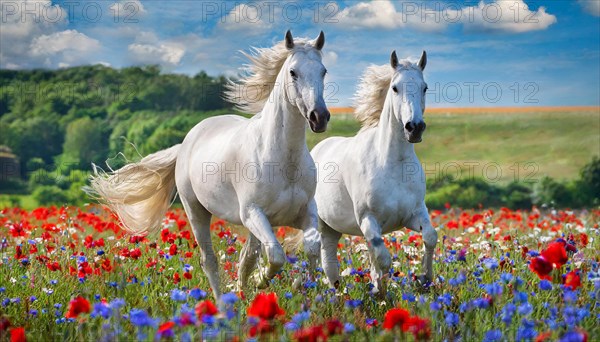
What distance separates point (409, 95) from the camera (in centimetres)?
614

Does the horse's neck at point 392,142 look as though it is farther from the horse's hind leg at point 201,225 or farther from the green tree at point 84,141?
the green tree at point 84,141

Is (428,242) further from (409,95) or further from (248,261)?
(248,261)

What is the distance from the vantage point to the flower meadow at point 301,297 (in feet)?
10.7

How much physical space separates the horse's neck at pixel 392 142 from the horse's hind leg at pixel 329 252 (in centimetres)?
141

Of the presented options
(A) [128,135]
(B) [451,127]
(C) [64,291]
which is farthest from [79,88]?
(C) [64,291]

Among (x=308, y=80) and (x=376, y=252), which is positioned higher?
(x=308, y=80)

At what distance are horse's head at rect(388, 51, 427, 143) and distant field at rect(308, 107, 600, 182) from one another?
16.2m

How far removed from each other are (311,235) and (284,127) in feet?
3.09

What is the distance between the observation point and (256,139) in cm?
595

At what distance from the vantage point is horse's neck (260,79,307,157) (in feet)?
18.5

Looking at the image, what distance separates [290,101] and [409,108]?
3.84 feet

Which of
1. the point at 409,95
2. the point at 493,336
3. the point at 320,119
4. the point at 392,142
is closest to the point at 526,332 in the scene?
the point at 493,336

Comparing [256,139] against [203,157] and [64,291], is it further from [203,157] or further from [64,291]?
[64,291]

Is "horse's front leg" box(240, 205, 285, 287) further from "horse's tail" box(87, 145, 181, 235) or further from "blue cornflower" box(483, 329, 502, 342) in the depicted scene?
"horse's tail" box(87, 145, 181, 235)
